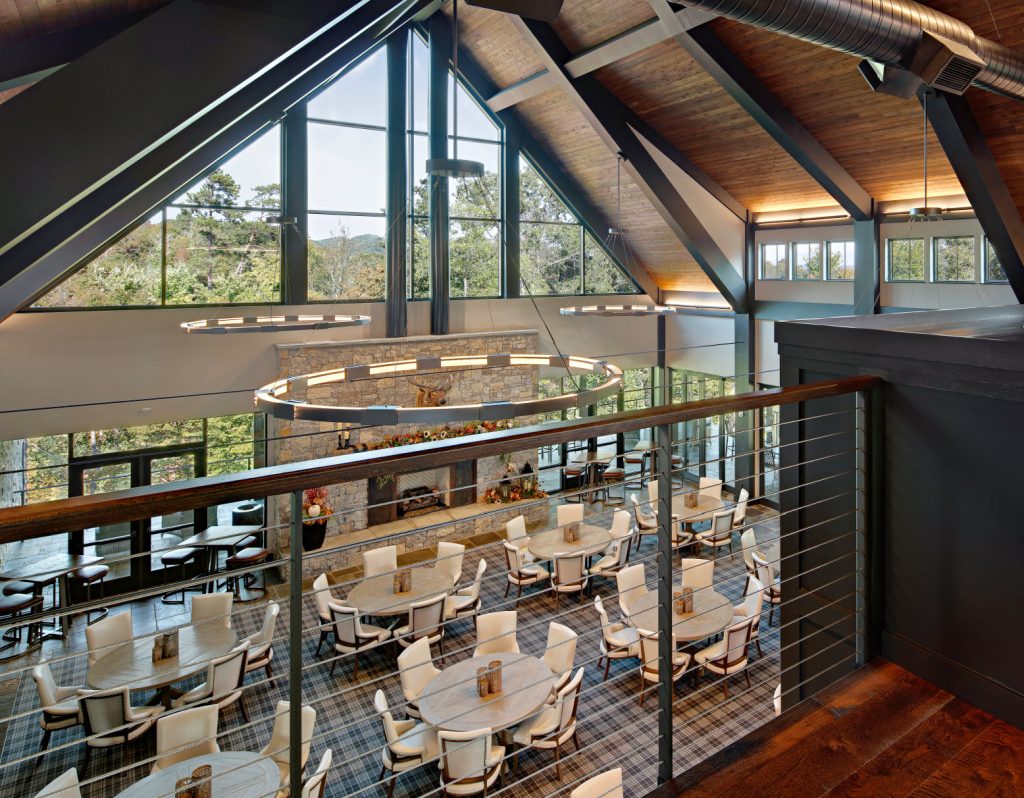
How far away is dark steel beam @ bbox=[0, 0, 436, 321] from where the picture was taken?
489 cm

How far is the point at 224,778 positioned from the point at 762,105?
8184 millimetres

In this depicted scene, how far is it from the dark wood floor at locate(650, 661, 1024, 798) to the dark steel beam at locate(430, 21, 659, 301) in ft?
36.8

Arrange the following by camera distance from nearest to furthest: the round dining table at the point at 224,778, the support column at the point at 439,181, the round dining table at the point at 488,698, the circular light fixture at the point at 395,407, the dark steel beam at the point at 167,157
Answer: the round dining table at the point at 224,778, the circular light fixture at the point at 395,407, the dark steel beam at the point at 167,157, the round dining table at the point at 488,698, the support column at the point at 439,181

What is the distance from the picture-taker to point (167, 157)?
5156 millimetres

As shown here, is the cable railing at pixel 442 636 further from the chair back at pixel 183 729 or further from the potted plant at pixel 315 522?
the potted plant at pixel 315 522

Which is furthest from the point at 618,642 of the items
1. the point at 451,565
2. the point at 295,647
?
the point at 295,647

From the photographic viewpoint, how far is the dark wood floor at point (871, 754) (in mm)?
1937

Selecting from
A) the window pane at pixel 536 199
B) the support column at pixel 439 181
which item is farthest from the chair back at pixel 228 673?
the window pane at pixel 536 199

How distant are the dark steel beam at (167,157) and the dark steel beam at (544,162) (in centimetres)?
124

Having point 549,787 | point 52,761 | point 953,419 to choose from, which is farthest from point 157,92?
point 52,761

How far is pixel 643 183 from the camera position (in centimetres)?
1035

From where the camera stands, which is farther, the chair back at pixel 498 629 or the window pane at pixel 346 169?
the window pane at pixel 346 169

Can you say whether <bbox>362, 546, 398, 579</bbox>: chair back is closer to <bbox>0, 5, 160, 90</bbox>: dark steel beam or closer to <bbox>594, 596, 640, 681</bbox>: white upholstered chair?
<bbox>594, 596, 640, 681</bbox>: white upholstered chair

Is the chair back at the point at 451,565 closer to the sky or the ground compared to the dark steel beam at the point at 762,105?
closer to the ground
